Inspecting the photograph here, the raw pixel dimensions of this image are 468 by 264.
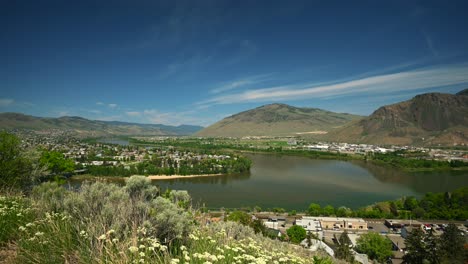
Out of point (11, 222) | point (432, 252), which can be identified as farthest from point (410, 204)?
point (11, 222)

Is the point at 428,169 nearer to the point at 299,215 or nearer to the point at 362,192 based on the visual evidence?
the point at 362,192

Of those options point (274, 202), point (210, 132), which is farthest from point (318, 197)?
point (210, 132)

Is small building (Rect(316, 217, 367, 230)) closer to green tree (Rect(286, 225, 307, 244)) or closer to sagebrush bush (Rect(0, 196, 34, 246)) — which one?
green tree (Rect(286, 225, 307, 244))

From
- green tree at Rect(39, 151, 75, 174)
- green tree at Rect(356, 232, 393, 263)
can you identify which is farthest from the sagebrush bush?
green tree at Rect(39, 151, 75, 174)

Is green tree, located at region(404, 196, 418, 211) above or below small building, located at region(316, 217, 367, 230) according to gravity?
above

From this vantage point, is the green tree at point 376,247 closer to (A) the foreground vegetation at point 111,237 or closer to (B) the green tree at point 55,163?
(A) the foreground vegetation at point 111,237

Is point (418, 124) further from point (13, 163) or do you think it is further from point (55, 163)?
point (13, 163)
